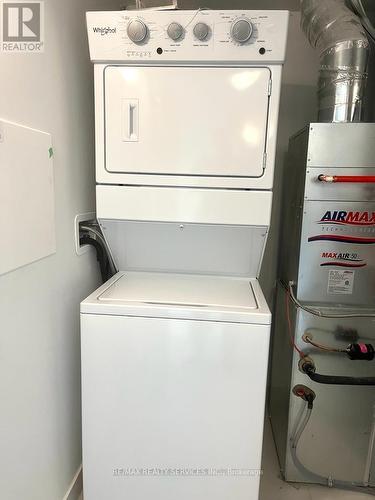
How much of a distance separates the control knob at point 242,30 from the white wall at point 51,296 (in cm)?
70

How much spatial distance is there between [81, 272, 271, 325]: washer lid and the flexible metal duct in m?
0.90

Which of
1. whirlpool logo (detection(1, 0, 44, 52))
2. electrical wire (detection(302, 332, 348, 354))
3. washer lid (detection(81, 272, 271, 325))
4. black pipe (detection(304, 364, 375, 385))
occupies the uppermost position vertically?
whirlpool logo (detection(1, 0, 44, 52))

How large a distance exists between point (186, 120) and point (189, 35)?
304mm

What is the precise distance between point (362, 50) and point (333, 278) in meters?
1.04

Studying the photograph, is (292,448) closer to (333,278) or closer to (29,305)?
(333,278)

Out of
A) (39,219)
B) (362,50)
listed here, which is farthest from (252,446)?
(362,50)

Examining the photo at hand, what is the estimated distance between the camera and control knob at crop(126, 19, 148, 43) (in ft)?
4.13

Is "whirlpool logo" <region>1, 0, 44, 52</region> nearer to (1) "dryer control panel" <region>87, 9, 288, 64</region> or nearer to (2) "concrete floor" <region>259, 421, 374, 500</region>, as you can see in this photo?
(1) "dryer control panel" <region>87, 9, 288, 64</region>

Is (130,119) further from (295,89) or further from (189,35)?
(295,89)

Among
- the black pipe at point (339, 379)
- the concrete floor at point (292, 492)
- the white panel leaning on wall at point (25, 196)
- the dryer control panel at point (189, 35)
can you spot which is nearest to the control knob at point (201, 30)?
the dryer control panel at point (189, 35)

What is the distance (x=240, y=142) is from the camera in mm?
1336

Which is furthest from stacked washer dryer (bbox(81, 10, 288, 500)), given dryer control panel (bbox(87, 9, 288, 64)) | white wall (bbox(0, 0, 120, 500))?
white wall (bbox(0, 0, 120, 500))

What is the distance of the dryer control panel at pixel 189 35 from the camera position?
1239mm

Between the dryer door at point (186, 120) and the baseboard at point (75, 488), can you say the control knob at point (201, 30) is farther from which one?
the baseboard at point (75, 488)
